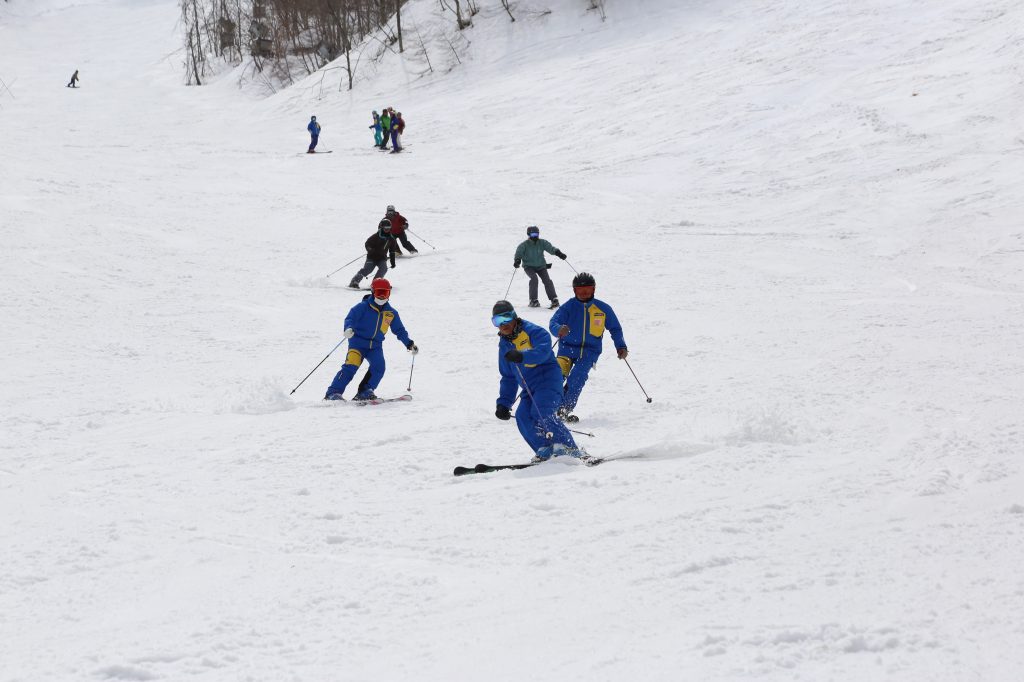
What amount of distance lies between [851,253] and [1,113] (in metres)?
34.1

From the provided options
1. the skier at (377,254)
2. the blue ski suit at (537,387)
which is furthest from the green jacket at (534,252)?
the blue ski suit at (537,387)

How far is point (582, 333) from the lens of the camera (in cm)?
909

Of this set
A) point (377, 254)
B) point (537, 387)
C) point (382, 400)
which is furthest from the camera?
point (377, 254)

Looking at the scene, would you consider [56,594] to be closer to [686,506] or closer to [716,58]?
[686,506]

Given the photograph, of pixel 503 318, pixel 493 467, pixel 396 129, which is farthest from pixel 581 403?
pixel 396 129

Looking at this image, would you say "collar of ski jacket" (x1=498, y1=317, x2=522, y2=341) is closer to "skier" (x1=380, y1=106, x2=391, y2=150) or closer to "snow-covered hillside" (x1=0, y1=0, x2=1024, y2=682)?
"snow-covered hillside" (x1=0, y1=0, x2=1024, y2=682)

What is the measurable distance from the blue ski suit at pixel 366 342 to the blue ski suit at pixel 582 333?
72.0 inches

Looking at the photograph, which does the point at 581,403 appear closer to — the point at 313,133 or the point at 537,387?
the point at 537,387

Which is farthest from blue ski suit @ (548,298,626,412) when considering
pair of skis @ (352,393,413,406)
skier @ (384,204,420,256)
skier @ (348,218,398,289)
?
skier @ (384,204,420,256)

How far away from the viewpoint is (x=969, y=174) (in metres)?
18.1

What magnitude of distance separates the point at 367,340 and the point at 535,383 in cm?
317

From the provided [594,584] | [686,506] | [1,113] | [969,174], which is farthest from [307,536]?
[1,113]

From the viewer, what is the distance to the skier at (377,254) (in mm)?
15914

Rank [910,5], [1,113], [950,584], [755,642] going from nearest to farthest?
[755,642] → [950,584] → [910,5] → [1,113]
